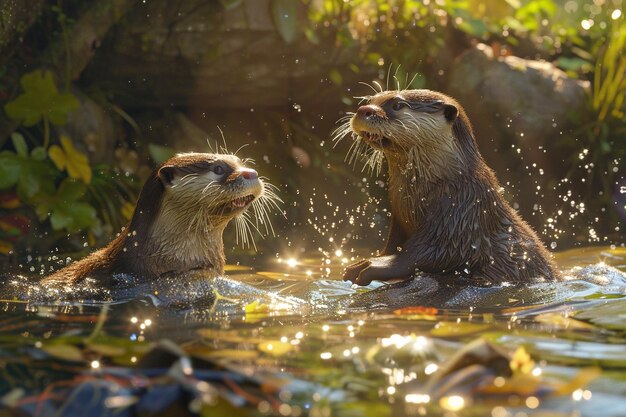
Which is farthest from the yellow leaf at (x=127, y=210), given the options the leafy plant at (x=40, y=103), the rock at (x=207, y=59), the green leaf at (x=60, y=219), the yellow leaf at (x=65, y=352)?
the yellow leaf at (x=65, y=352)

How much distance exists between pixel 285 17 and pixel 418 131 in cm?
210

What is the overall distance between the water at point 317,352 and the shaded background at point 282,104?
1722 mm

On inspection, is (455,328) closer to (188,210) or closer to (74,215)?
(188,210)

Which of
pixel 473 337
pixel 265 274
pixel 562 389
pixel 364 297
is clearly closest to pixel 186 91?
pixel 265 274

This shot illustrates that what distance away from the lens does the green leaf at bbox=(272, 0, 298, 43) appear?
5.80m

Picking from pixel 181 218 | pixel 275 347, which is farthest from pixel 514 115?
pixel 275 347

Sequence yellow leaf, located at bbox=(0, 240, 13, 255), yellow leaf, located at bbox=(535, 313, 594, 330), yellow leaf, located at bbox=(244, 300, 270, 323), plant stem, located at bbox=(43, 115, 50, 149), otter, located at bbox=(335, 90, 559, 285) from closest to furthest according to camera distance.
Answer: yellow leaf, located at bbox=(535, 313, 594, 330) < yellow leaf, located at bbox=(244, 300, 270, 323) < otter, located at bbox=(335, 90, 559, 285) < yellow leaf, located at bbox=(0, 240, 13, 255) < plant stem, located at bbox=(43, 115, 50, 149)

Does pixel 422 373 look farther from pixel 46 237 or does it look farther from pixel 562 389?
pixel 46 237

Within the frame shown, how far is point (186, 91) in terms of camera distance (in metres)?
6.05

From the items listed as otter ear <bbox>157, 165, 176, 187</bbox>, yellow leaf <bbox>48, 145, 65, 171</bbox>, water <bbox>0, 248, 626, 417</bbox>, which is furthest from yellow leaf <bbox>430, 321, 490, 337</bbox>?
yellow leaf <bbox>48, 145, 65, 171</bbox>

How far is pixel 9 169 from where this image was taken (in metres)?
4.90

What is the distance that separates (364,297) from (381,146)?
711 millimetres

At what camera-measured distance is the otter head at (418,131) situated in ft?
13.0

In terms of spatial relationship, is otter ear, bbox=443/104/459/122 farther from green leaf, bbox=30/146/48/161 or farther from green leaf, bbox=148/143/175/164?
green leaf, bbox=30/146/48/161
